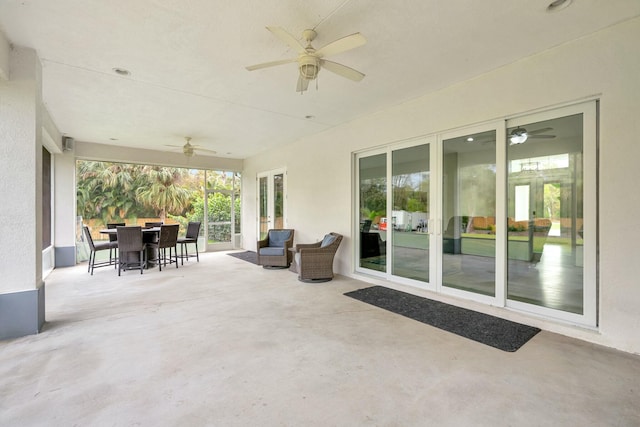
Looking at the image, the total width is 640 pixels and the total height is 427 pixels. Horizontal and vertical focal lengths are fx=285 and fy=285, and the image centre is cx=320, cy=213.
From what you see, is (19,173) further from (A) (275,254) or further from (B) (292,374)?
(A) (275,254)

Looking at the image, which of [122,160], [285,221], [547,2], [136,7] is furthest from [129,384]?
[122,160]

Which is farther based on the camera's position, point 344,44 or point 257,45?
point 257,45

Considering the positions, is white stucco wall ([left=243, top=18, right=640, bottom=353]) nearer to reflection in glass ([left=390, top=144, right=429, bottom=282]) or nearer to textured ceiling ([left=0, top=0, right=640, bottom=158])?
textured ceiling ([left=0, top=0, right=640, bottom=158])

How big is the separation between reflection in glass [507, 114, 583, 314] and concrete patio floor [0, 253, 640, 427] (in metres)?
0.59

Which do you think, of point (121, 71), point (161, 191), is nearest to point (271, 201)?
point (121, 71)

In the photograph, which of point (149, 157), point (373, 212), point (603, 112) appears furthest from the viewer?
point (149, 157)

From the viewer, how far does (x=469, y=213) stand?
3.81m

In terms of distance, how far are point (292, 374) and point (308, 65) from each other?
104 inches

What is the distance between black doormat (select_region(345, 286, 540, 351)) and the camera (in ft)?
9.19

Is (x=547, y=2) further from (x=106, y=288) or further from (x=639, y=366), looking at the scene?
(x=106, y=288)

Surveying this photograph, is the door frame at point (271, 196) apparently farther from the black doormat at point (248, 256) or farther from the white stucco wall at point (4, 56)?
the white stucco wall at point (4, 56)

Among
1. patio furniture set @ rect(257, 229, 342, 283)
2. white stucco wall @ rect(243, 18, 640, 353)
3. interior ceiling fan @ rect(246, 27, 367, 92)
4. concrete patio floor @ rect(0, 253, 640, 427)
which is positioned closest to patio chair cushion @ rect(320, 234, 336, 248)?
patio furniture set @ rect(257, 229, 342, 283)

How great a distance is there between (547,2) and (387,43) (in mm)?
1285

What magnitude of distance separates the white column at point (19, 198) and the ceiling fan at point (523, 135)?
17.2 feet
